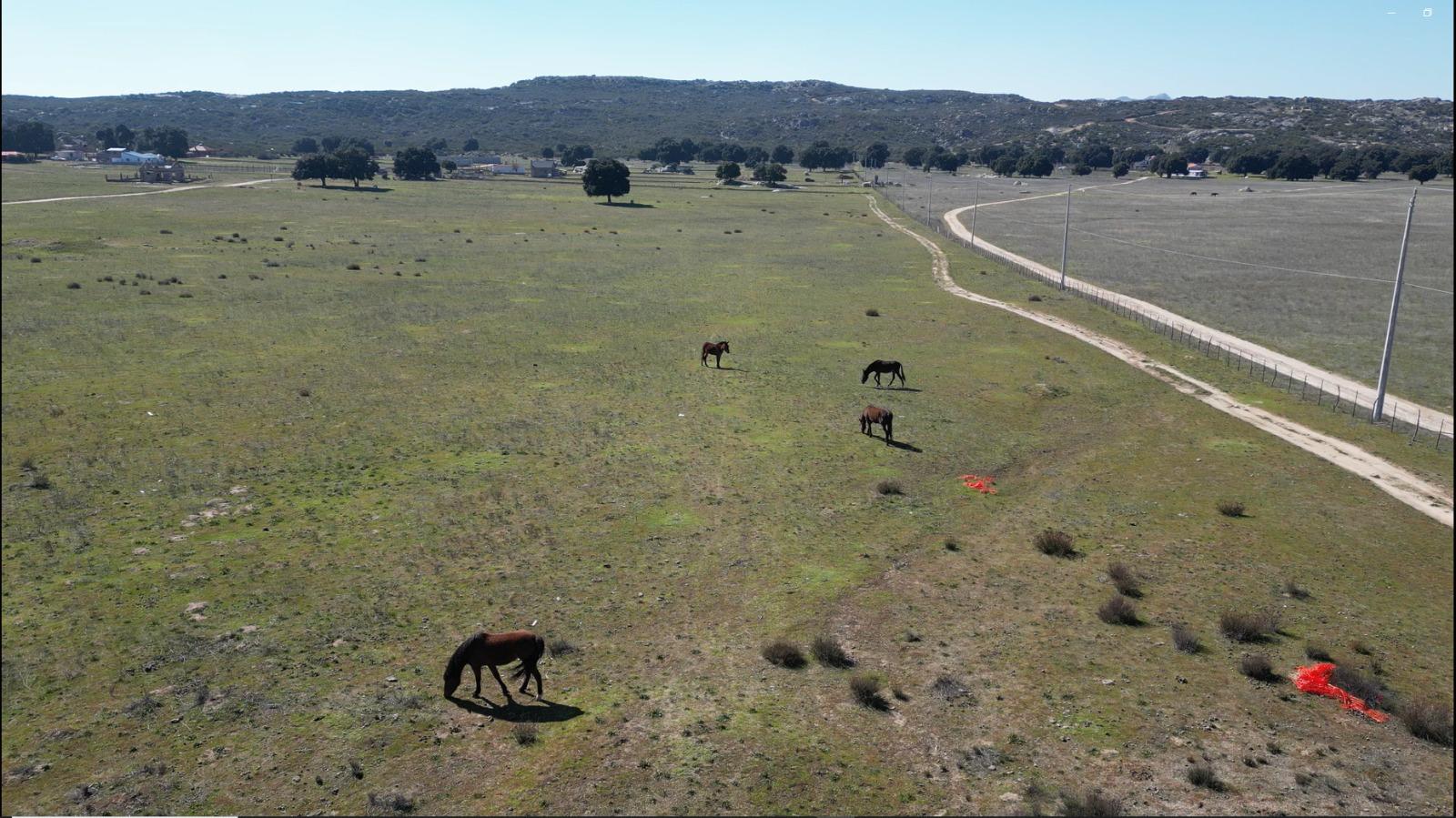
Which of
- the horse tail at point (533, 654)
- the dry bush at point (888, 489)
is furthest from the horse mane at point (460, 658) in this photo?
the dry bush at point (888, 489)

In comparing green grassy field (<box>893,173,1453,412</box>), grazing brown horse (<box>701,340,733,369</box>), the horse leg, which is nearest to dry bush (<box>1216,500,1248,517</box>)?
green grassy field (<box>893,173,1453,412</box>)

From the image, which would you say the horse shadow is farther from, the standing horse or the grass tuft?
the standing horse

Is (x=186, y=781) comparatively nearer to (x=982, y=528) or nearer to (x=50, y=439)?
(x=982, y=528)

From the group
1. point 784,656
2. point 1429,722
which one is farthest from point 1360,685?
point 784,656

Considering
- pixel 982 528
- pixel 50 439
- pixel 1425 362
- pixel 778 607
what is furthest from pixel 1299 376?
pixel 50 439

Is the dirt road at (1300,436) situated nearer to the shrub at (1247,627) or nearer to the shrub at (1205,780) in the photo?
the shrub at (1247,627)

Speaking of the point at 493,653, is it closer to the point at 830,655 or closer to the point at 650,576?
the point at 650,576
